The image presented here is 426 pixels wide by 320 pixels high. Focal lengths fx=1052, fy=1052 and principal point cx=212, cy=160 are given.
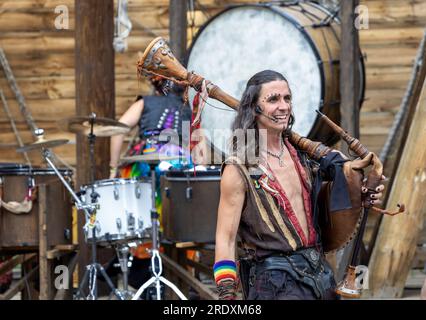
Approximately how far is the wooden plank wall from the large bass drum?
1.84 metres

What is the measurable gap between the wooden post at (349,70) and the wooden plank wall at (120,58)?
8.10ft

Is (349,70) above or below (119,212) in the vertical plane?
above

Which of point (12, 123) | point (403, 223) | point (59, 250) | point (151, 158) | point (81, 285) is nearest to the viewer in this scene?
point (151, 158)

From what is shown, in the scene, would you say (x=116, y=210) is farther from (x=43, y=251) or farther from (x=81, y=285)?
(x=43, y=251)

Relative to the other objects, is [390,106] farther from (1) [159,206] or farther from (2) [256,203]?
(2) [256,203]

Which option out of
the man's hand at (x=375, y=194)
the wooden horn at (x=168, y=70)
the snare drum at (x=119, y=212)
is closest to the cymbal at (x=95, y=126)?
the snare drum at (x=119, y=212)

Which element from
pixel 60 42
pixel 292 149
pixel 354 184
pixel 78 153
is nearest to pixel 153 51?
pixel 292 149

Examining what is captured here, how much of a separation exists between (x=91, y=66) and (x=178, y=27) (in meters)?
0.80

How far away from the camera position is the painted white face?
14.4 ft

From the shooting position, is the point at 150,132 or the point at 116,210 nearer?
the point at 116,210

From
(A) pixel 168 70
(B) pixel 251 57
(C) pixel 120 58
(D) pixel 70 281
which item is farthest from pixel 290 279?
(C) pixel 120 58

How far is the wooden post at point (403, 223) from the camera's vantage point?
7.74 meters

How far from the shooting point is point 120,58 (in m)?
10.6

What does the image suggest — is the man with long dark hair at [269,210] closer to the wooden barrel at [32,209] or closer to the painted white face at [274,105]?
the painted white face at [274,105]
